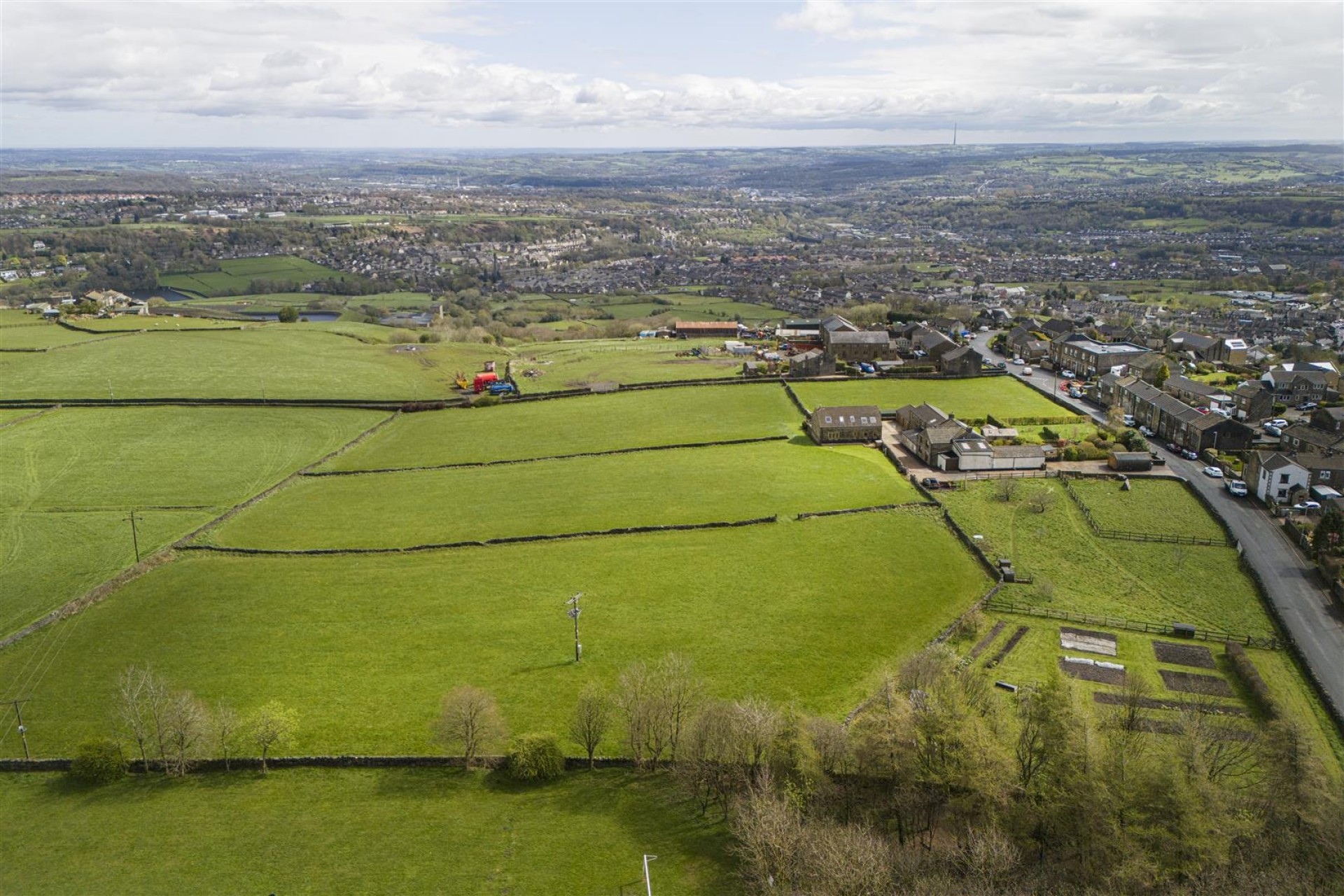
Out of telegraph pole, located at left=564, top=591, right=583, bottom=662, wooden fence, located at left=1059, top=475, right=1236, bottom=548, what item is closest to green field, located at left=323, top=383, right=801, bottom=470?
wooden fence, located at left=1059, top=475, right=1236, bottom=548

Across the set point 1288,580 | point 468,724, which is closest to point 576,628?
point 468,724

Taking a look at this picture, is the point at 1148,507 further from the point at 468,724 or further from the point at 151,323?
the point at 151,323

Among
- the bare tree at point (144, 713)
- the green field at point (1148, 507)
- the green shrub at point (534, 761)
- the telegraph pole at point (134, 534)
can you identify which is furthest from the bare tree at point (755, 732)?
the telegraph pole at point (134, 534)

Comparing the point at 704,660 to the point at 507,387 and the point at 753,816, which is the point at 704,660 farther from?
the point at 507,387

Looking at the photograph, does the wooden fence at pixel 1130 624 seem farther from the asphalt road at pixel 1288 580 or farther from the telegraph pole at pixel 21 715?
the telegraph pole at pixel 21 715

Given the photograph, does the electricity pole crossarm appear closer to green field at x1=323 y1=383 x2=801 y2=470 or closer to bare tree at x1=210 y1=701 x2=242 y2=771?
bare tree at x1=210 y1=701 x2=242 y2=771

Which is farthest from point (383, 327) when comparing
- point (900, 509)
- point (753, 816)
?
point (753, 816)
